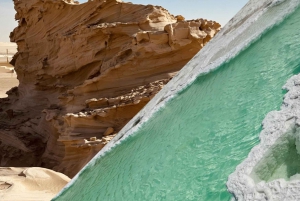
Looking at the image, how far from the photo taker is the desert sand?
528 centimetres

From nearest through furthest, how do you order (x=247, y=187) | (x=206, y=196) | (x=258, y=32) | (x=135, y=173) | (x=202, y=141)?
1. (x=247, y=187)
2. (x=206, y=196)
3. (x=202, y=141)
4. (x=135, y=173)
5. (x=258, y=32)

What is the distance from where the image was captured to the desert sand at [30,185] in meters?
5.28

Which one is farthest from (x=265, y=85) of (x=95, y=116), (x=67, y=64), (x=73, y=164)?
(x=67, y=64)

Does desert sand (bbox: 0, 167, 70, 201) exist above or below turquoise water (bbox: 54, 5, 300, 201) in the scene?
below

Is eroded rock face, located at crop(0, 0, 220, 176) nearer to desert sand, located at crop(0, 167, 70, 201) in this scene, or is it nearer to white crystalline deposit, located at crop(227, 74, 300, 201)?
desert sand, located at crop(0, 167, 70, 201)

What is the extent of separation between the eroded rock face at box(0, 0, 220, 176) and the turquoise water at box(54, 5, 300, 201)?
3168mm

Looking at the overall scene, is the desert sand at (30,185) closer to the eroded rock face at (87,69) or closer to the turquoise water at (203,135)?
the eroded rock face at (87,69)

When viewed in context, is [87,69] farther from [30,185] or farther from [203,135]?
[203,135]

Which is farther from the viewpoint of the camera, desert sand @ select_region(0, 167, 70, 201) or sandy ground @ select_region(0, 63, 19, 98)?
sandy ground @ select_region(0, 63, 19, 98)

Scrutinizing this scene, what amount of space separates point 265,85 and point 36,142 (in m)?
7.28

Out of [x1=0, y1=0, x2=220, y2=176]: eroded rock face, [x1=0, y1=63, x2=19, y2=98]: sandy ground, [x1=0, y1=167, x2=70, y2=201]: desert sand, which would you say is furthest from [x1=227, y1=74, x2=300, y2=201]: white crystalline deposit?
[x1=0, y1=63, x2=19, y2=98]: sandy ground

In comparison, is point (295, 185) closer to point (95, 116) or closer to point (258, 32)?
point (258, 32)

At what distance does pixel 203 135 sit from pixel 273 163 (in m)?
0.72

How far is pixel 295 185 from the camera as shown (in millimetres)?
1570
